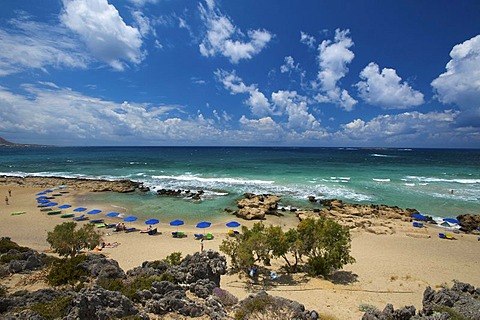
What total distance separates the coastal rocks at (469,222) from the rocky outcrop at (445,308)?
2149cm

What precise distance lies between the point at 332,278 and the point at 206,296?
365 inches

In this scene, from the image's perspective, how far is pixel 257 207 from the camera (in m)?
33.1

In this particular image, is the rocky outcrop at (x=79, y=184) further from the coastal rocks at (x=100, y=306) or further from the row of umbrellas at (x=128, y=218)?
the coastal rocks at (x=100, y=306)

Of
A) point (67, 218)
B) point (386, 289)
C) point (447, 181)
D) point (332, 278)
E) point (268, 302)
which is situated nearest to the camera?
point (268, 302)

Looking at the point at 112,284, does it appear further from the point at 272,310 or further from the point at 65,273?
the point at 272,310

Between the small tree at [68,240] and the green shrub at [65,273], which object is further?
the small tree at [68,240]

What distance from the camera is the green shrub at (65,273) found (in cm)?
1056

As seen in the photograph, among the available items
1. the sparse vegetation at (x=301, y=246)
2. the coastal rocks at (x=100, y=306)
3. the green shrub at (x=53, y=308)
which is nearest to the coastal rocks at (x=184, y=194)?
the sparse vegetation at (x=301, y=246)

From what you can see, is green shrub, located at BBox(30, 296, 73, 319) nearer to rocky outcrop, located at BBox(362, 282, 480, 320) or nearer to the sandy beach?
the sandy beach

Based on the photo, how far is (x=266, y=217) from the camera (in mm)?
31203

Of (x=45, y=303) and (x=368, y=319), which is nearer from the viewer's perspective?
(x=45, y=303)

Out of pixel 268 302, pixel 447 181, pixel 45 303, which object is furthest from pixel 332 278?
pixel 447 181

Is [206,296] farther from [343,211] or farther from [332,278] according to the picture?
→ [343,211]

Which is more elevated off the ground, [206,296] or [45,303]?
[45,303]
